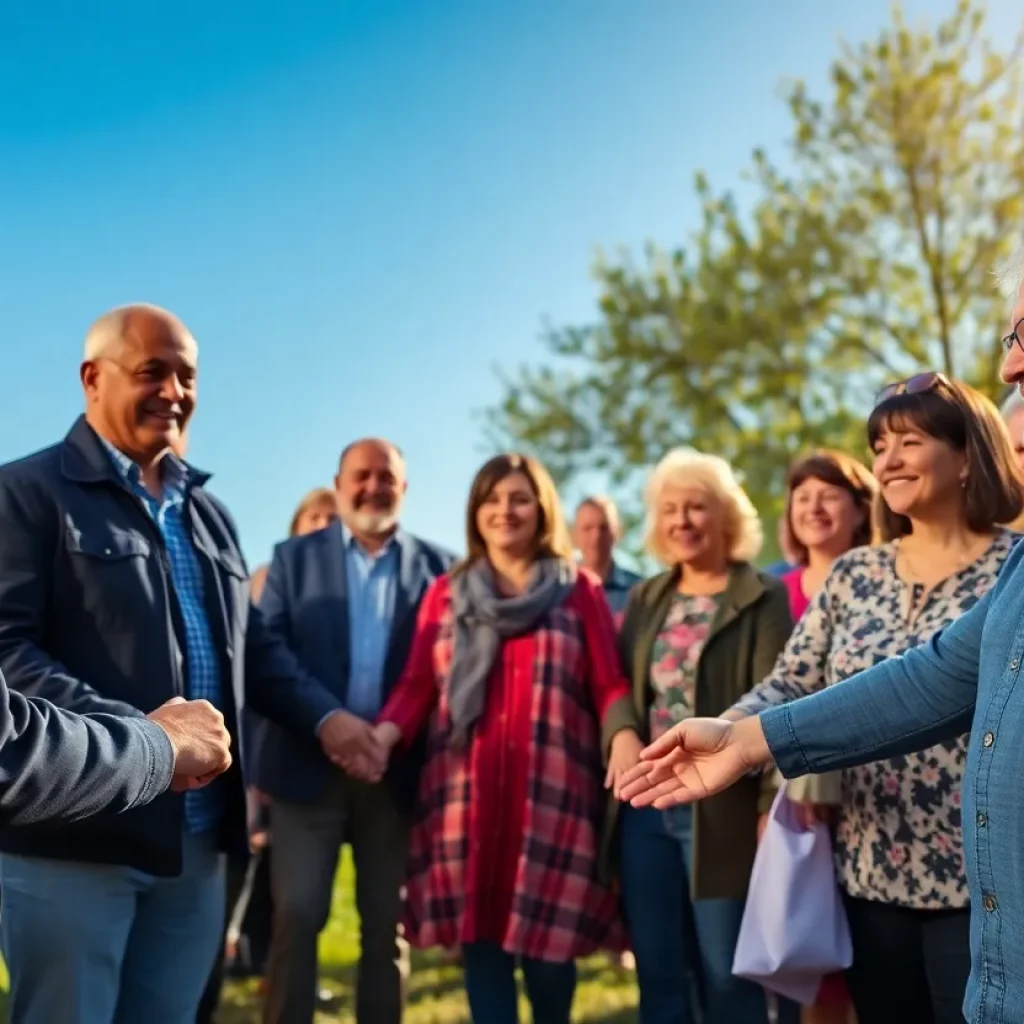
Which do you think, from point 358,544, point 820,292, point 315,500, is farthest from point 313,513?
point 820,292

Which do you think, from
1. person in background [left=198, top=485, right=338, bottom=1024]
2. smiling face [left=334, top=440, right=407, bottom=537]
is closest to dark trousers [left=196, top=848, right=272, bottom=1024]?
person in background [left=198, top=485, right=338, bottom=1024]

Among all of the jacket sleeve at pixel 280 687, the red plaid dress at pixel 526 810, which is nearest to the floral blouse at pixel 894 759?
the red plaid dress at pixel 526 810

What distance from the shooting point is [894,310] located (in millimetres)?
16500

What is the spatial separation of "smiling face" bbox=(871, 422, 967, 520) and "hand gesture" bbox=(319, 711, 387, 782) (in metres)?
2.00

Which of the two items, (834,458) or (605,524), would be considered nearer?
(834,458)

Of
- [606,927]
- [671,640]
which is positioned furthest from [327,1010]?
[671,640]

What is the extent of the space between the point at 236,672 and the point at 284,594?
4.39 feet

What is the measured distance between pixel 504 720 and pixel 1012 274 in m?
2.46

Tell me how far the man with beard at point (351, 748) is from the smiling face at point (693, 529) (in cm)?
113

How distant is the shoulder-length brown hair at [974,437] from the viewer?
3139mm

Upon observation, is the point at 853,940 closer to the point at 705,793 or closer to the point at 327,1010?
the point at 705,793

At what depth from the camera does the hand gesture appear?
4207 millimetres

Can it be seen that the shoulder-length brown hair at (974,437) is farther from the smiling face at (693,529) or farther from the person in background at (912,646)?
the smiling face at (693,529)

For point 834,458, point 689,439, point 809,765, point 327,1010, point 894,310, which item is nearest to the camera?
point 809,765
